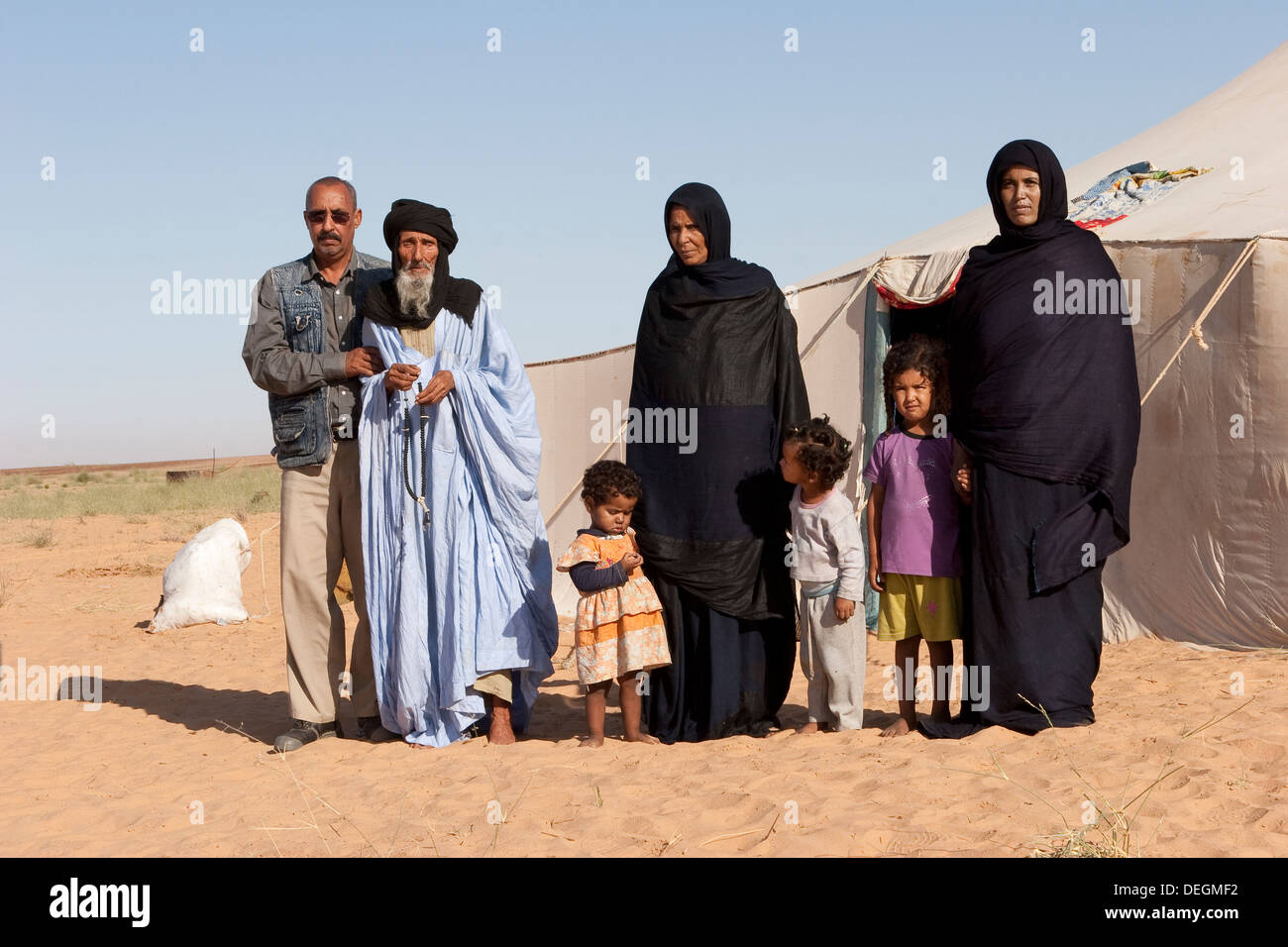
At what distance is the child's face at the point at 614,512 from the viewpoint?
4238 mm

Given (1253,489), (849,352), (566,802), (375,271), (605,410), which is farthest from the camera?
(605,410)

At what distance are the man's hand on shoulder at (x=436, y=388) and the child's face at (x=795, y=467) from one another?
119 centimetres

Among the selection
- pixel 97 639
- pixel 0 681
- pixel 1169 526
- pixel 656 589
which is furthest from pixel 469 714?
pixel 97 639

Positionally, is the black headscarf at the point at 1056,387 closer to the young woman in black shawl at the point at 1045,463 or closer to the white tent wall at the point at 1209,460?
the young woman in black shawl at the point at 1045,463

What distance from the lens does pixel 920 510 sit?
13.3 feet

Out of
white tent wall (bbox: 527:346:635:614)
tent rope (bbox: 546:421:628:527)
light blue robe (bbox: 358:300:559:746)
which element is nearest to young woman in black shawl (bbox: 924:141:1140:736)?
light blue robe (bbox: 358:300:559:746)

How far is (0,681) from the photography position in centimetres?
651

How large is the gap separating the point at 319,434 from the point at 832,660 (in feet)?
6.57

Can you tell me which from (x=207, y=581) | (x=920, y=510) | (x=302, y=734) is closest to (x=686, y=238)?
(x=920, y=510)

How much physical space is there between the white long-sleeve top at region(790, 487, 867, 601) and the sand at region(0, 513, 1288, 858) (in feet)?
1.70

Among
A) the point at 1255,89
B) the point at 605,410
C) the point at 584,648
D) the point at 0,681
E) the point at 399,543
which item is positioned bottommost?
the point at 0,681

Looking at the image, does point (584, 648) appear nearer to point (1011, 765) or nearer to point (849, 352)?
point (1011, 765)

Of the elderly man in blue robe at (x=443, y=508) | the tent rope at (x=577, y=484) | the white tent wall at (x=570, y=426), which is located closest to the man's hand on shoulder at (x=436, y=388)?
the elderly man in blue robe at (x=443, y=508)

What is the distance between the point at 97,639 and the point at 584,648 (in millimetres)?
5093
